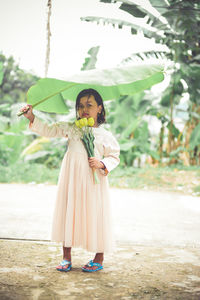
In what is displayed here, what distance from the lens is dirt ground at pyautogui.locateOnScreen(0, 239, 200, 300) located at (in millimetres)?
1583

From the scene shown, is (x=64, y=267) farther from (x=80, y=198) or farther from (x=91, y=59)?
(x=91, y=59)

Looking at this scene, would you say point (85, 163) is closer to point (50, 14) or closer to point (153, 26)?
point (50, 14)

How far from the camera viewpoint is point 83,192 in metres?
1.91

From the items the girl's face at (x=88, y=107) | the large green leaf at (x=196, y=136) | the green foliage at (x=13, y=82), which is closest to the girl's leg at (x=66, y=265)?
the girl's face at (x=88, y=107)

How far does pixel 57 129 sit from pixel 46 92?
10.7 inches

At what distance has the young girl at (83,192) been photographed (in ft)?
6.19

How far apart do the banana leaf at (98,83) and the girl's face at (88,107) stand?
12cm

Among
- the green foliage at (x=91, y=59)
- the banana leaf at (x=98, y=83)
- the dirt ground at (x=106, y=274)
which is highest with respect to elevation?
the green foliage at (x=91, y=59)

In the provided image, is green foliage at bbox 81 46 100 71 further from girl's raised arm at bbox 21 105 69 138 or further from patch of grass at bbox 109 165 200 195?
girl's raised arm at bbox 21 105 69 138

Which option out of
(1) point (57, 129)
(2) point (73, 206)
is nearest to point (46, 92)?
(1) point (57, 129)

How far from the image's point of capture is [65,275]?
6.00ft

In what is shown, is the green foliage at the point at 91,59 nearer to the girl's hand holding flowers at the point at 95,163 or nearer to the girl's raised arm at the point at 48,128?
the girl's raised arm at the point at 48,128

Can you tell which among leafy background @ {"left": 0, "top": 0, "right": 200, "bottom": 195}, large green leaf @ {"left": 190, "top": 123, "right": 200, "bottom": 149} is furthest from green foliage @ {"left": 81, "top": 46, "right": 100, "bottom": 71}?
large green leaf @ {"left": 190, "top": 123, "right": 200, "bottom": 149}

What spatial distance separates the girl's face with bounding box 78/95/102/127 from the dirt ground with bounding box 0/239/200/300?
0.85 metres
